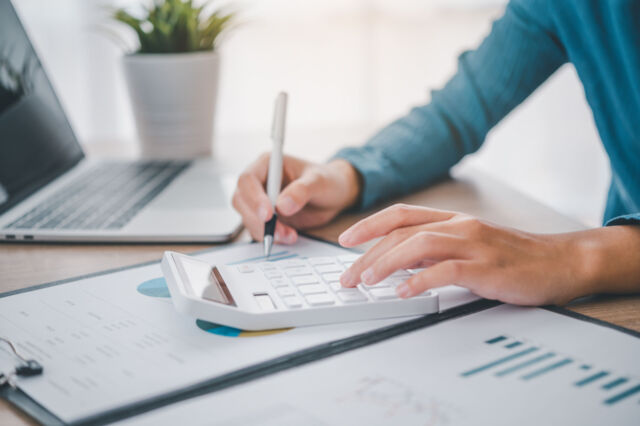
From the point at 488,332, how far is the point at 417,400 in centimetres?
11

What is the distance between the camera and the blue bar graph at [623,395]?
38 cm

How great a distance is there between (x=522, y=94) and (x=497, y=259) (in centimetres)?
51

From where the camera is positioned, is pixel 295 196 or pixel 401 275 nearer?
pixel 401 275

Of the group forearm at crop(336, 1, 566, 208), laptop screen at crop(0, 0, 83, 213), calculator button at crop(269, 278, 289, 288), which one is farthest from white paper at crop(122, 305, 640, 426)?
laptop screen at crop(0, 0, 83, 213)

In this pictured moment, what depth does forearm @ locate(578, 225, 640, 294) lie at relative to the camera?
0.53 meters

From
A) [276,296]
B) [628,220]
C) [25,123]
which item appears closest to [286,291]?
[276,296]

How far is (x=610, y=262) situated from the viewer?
54 cm

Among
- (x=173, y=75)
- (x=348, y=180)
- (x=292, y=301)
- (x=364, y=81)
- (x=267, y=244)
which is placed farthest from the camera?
(x=364, y=81)

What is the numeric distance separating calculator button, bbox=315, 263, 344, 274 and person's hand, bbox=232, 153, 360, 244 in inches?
5.1

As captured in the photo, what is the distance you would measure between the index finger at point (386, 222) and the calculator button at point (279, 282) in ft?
0.25

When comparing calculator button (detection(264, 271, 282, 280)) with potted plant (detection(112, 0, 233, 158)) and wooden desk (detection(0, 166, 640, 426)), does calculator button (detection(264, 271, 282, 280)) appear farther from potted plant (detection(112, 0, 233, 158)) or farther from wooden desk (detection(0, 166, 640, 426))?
potted plant (detection(112, 0, 233, 158))

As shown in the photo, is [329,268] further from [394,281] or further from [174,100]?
[174,100]

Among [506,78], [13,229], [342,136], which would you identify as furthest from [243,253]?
[342,136]

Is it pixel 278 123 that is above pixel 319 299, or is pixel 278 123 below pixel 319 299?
above
